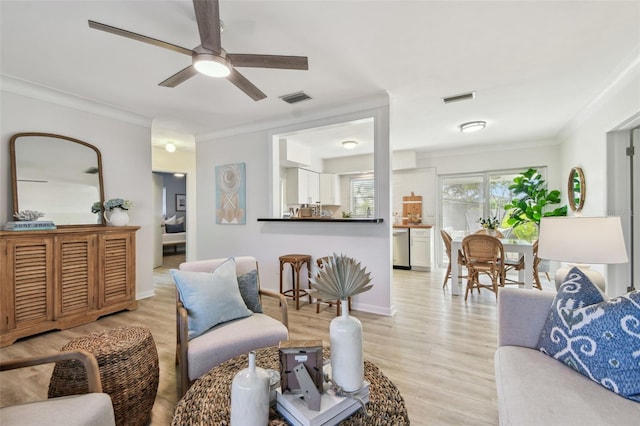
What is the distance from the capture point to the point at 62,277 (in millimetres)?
2873

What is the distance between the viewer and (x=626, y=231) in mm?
2891

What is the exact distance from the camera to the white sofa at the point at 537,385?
1000mm

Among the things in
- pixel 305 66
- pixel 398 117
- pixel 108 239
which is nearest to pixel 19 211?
pixel 108 239

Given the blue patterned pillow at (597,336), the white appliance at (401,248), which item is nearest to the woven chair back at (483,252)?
the white appliance at (401,248)

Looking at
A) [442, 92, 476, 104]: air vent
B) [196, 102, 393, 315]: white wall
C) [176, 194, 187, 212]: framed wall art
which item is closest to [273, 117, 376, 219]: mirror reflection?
[196, 102, 393, 315]: white wall

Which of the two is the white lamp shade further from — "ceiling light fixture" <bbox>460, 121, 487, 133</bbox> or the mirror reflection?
the mirror reflection

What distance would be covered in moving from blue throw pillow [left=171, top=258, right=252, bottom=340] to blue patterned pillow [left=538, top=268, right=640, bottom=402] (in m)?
1.80

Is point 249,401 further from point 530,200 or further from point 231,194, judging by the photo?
point 530,200

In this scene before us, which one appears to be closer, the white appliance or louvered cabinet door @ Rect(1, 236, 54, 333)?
louvered cabinet door @ Rect(1, 236, 54, 333)

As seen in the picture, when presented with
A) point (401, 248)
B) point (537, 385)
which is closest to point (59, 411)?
point (537, 385)

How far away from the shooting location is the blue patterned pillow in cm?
112

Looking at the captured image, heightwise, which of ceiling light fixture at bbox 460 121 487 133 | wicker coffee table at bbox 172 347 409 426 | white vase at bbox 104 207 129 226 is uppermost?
ceiling light fixture at bbox 460 121 487 133

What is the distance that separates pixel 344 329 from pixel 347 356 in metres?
0.10

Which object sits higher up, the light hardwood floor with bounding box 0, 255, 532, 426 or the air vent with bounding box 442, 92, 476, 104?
the air vent with bounding box 442, 92, 476, 104
